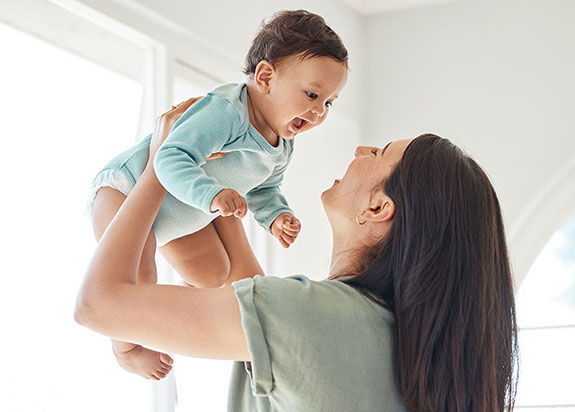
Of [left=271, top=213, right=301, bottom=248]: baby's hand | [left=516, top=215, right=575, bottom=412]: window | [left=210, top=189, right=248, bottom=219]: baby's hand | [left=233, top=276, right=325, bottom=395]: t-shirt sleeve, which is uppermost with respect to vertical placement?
[left=210, top=189, right=248, bottom=219]: baby's hand

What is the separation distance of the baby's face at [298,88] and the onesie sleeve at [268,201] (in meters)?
0.09

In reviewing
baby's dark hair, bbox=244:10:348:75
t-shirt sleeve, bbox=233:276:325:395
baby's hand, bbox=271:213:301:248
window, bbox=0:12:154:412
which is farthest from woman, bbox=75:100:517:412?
window, bbox=0:12:154:412

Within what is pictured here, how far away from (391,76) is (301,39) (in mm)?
2442

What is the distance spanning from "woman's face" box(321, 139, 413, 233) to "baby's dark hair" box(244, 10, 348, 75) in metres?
0.20

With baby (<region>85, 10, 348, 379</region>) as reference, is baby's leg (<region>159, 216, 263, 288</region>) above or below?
below

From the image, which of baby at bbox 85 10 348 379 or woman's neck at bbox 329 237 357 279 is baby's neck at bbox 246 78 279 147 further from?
woman's neck at bbox 329 237 357 279

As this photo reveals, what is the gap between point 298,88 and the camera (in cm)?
134

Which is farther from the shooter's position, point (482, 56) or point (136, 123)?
point (482, 56)

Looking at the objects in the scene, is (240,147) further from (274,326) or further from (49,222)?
(49,222)

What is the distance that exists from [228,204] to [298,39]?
0.39m

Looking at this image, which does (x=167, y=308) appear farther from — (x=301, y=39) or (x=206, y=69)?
(x=206, y=69)

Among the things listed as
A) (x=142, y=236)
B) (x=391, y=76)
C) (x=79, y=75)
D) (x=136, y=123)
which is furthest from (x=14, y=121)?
(x=391, y=76)

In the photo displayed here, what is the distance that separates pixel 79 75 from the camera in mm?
2164

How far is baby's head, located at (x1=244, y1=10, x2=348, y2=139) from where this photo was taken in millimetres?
1330
